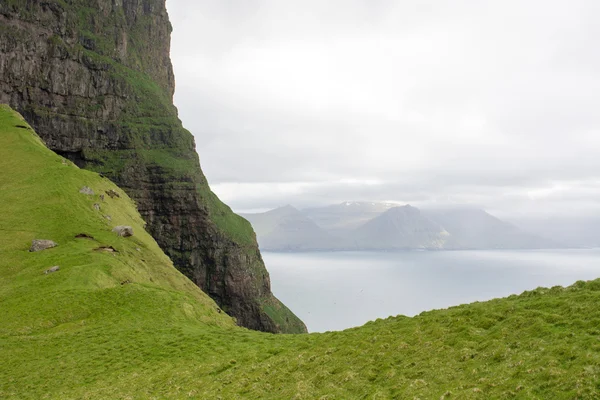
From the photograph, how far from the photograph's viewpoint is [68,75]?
182m

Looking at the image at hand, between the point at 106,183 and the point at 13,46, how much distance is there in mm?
99334

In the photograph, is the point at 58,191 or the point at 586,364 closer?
the point at 586,364

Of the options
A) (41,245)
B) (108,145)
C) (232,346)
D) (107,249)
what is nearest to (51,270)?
(41,245)

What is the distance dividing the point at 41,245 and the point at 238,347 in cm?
5208

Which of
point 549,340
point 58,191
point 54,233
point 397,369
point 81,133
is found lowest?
point 397,369

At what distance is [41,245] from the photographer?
232 feet

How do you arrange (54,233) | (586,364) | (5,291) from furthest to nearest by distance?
(54,233)
(5,291)
(586,364)

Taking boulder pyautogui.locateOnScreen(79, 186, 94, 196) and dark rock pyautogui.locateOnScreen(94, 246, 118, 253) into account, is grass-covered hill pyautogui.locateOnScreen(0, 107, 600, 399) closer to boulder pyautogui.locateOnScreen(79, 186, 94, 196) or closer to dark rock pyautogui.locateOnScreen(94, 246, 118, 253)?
dark rock pyautogui.locateOnScreen(94, 246, 118, 253)

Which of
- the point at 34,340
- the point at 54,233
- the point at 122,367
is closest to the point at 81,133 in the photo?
the point at 54,233

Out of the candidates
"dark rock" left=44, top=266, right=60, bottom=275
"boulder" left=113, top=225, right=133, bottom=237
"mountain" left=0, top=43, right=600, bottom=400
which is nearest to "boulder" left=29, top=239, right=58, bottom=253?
"mountain" left=0, top=43, right=600, bottom=400

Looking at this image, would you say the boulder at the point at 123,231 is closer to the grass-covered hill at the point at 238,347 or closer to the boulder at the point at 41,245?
the grass-covered hill at the point at 238,347

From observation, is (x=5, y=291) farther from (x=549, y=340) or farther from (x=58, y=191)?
(x=549, y=340)

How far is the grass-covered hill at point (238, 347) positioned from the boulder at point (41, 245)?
5.24ft

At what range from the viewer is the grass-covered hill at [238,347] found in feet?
68.7
